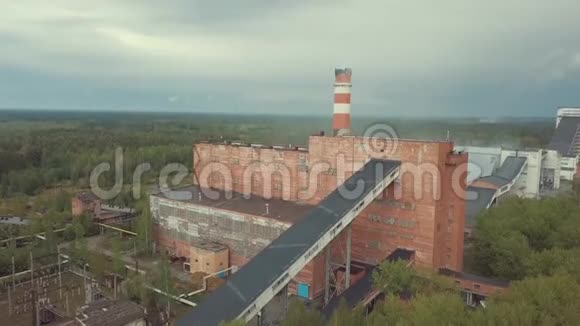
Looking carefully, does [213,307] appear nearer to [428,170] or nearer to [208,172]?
[428,170]

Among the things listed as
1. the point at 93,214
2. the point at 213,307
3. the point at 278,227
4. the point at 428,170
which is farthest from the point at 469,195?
the point at 93,214

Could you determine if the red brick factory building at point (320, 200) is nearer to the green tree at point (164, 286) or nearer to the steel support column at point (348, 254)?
A: the steel support column at point (348, 254)

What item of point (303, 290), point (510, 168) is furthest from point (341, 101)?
point (510, 168)

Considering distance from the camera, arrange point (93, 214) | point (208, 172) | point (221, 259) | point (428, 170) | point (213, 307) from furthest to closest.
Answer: point (93, 214) → point (208, 172) → point (221, 259) → point (428, 170) → point (213, 307)

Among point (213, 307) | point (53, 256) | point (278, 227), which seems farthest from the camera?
point (53, 256)

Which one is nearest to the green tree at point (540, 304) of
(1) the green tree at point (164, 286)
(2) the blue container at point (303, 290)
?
(2) the blue container at point (303, 290)

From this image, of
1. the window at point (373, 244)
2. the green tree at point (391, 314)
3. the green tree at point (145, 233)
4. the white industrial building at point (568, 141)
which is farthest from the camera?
the white industrial building at point (568, 141)

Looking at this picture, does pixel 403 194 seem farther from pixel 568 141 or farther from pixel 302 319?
pixel 568 141
